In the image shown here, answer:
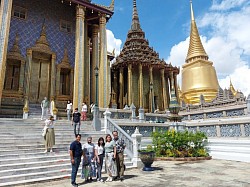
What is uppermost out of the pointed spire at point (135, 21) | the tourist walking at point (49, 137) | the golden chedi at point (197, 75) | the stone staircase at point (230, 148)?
the pointed spire at point (135, 21)

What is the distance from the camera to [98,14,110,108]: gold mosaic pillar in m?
16.3

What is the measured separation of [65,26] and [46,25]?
1.77 meters

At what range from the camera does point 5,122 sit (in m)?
10.2

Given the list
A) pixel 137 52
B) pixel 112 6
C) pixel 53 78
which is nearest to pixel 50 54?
pixel 53 78

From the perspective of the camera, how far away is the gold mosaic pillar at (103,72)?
16325 millimetres

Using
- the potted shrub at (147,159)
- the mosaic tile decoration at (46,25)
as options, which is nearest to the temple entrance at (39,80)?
the mosaic tile decoration at (46,25)

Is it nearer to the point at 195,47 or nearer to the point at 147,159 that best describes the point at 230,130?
the point at 147,159

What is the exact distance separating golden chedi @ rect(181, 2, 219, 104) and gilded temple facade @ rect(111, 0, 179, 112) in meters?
2.33

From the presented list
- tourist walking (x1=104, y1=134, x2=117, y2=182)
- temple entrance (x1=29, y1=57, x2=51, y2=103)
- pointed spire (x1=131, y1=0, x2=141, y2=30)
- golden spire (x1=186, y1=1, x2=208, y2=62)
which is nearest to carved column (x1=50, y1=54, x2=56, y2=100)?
temple entrance (x1=29, y1=57, x2=51, y2=103)

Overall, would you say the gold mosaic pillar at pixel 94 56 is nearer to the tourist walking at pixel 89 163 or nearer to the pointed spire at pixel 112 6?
the pointed spire at pixel 112 6

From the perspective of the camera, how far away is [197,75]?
103 ft

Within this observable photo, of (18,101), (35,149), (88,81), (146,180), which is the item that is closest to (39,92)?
(18,101)

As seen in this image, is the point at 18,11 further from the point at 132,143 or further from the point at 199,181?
the point at 199,181

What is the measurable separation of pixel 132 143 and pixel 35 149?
377 centimetres
